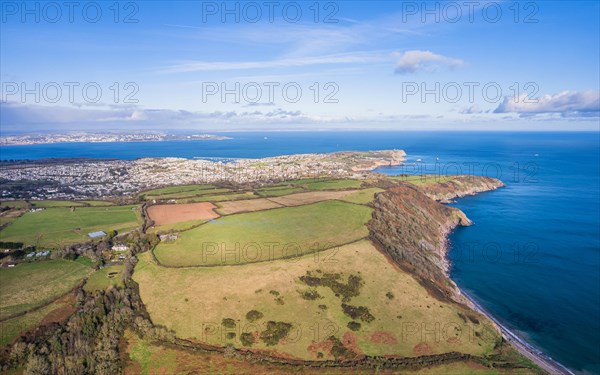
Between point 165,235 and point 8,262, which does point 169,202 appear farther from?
point 8,262

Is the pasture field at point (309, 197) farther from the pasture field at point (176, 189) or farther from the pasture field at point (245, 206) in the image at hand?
the pasture field at point (176, 189)

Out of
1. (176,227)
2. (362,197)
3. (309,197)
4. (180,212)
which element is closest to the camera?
(176,227)

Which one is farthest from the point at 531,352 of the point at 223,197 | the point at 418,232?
the point at 223,197

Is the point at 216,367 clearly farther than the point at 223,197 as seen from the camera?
No

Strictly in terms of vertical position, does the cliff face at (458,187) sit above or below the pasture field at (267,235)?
above

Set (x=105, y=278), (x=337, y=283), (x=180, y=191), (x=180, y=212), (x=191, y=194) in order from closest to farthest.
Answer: (x=337, y=283)
(x=105, y=278)
(x=180, y=212)
(x=191, y=194)
(x=180, y=191)

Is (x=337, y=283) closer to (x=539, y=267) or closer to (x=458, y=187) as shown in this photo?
(x=539, y=267)

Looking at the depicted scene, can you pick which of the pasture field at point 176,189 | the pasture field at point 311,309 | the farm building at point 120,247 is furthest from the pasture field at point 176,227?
the pasture field at point 176,189
